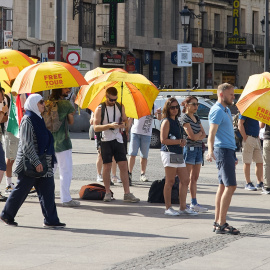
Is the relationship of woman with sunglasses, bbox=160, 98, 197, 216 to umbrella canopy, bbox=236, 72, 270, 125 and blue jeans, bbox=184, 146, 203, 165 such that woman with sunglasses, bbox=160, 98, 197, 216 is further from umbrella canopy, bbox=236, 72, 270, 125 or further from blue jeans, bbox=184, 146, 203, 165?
umbrella canopy, bbox=236, 72, 270, 125

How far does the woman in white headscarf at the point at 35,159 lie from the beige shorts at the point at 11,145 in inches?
133

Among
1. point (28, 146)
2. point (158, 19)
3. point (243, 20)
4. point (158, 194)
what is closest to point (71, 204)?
point (158, 194)

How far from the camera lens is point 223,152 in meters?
10.7

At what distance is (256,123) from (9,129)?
4.77 metres

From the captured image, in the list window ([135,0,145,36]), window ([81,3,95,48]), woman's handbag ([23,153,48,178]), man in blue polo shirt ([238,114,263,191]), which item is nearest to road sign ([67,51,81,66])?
man in blue polo shirt ([238,114,263,191])

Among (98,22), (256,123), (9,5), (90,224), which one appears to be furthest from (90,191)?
(98,22)

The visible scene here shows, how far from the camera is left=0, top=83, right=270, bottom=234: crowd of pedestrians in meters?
10.7

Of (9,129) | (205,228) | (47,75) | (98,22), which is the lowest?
(205,228)

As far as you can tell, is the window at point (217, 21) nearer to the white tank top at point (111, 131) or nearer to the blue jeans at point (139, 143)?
the blue jeans at point (139, 143)

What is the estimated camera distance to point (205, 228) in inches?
439

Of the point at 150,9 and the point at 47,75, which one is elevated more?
the point at 150,9

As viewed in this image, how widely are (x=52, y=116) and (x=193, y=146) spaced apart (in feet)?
6.88

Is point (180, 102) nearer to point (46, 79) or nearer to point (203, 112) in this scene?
point (203, 112)

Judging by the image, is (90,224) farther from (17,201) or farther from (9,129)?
(9,129)
